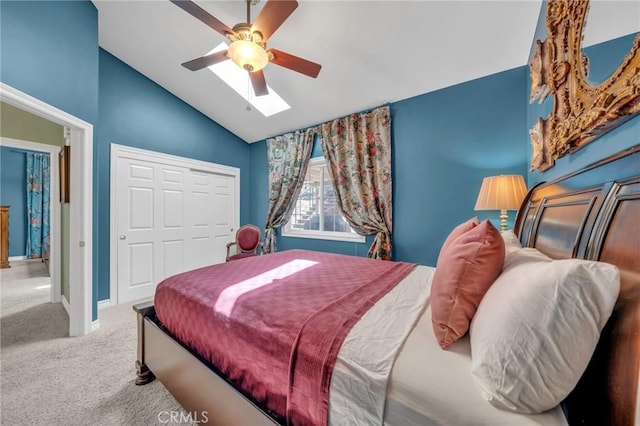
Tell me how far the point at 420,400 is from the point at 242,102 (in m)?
3.83

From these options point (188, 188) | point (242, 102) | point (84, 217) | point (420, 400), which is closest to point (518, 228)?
point (420, 400)

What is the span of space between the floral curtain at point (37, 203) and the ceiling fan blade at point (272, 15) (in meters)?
6.79

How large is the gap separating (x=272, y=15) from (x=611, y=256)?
2191mm

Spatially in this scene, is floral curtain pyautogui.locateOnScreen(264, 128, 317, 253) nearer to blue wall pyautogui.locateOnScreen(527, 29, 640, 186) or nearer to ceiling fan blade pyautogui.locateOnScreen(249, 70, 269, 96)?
ceiling fan blade pyautogui.locateOnScreen(249, 70, 269, 96)

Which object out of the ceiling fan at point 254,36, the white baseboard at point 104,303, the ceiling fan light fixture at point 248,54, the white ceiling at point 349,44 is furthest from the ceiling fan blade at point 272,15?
the white baseboard at point 104,303

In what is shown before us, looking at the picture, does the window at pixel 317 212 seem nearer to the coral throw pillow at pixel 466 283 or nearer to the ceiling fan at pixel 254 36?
the ceiling fan at pixel 254 36

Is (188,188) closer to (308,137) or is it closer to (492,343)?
(308,137)

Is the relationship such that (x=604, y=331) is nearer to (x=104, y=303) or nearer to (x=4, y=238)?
(x=104, y=303)

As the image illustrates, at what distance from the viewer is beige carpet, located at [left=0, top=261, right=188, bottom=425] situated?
56.6 inches

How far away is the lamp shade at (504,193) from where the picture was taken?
2.06 meters

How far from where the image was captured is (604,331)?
652 millimetres

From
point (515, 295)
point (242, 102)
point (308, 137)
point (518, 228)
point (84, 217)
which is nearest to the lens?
point (515, 295)

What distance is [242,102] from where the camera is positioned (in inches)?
139

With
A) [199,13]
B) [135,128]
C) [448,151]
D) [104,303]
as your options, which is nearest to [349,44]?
[199,13]
